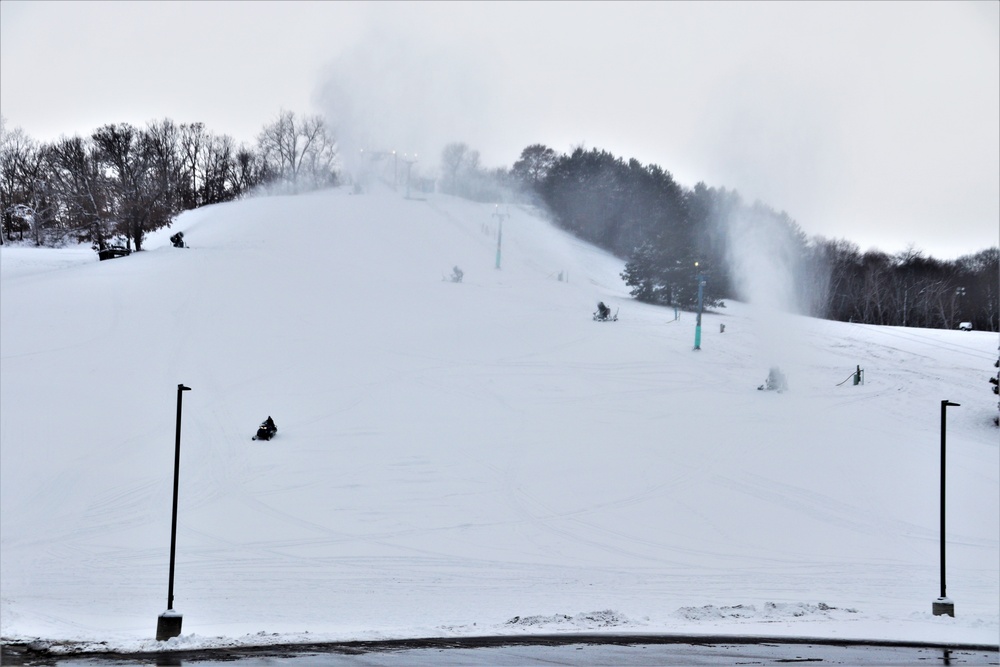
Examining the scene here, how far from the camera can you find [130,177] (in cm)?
7506

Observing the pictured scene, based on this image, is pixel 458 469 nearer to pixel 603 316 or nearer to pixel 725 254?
pixel 603 316

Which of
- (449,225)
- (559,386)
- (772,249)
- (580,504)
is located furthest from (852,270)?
(580,504)

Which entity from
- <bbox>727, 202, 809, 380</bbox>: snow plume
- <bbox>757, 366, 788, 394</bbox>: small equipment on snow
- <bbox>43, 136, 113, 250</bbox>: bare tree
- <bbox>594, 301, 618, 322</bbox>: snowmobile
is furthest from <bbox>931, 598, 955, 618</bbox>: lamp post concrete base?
<bbox>43, 136, 113, 250</bbox>: bare tree

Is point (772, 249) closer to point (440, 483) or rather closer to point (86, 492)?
point (440, 483)

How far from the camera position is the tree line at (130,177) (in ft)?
185

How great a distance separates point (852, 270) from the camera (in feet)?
267

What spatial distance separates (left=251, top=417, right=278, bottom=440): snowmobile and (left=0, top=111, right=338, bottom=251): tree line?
103ft

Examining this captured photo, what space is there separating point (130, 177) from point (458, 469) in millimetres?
61745

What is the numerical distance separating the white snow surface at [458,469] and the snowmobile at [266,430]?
0.83ft

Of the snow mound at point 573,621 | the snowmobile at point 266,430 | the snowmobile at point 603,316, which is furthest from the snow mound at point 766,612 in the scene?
the snowmobile at point 603,316

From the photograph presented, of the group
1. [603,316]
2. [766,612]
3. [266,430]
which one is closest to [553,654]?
[766,612]

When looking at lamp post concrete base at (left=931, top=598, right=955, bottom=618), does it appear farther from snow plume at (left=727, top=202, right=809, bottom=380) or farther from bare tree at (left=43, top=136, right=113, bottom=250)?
bare tree at (left=43, top=136, right=113, bottom=250)

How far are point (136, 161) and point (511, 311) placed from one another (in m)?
53.6

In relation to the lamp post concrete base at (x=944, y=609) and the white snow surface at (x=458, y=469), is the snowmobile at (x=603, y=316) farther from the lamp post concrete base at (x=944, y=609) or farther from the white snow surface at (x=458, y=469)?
the lamp post concrete base at (x=944, y=609)
